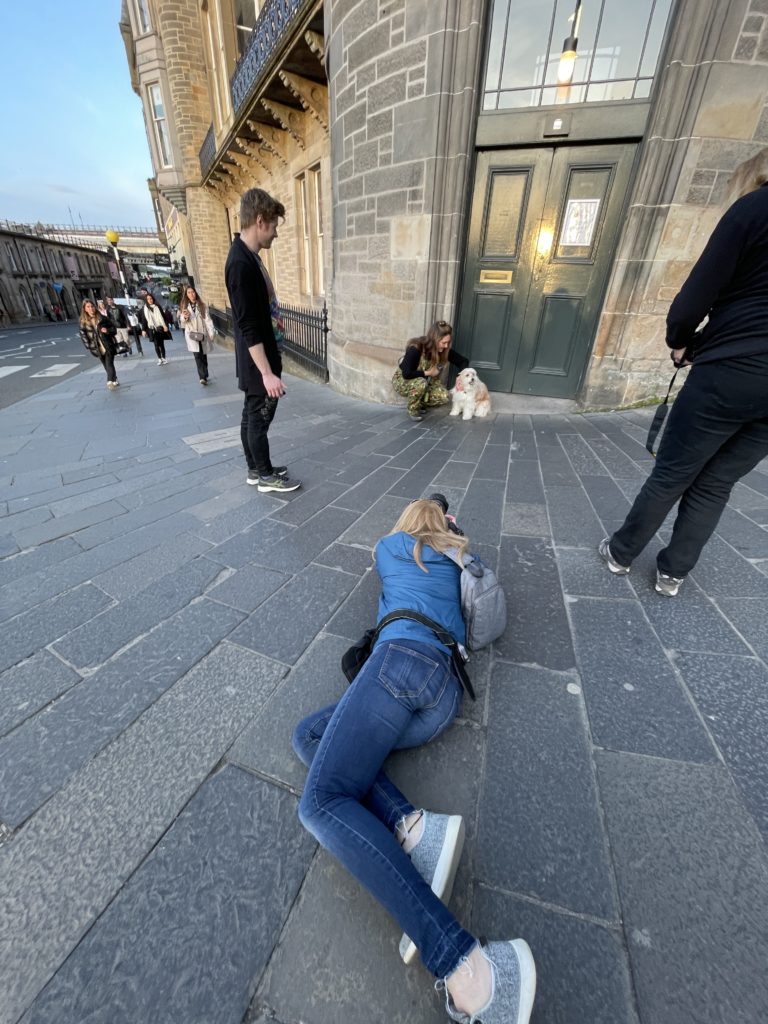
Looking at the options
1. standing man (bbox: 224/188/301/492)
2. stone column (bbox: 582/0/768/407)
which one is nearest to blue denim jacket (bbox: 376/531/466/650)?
standing man (bbox: 224/188/301/492)

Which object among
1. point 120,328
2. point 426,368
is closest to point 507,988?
point 426,368

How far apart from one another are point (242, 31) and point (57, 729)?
61.2 feet

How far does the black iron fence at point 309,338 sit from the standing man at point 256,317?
4.69 meters

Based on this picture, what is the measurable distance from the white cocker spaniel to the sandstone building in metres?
0.73

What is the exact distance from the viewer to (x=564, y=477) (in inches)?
138

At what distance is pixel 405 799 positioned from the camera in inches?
47.6

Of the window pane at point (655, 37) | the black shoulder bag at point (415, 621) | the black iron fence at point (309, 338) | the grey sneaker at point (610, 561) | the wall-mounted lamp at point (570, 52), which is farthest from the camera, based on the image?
the black iron fence at point (309, 338)

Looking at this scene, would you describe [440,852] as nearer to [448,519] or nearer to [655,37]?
[448,519]

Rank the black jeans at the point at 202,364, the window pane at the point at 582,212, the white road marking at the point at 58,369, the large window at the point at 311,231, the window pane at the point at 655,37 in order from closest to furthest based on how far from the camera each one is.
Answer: the window pane at the point at 655,37 < the window pane at the point at 582,212 < the black jeans at the point at 202,364 < the large window at the point at 311,231 < the white road marking at the point at 58,369

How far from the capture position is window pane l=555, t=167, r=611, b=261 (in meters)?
4.64

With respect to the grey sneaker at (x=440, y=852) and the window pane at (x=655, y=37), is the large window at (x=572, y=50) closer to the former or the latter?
the window pane at (x=655, y=37)

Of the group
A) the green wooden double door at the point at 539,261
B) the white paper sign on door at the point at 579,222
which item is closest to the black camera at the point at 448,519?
the green wooden double door at the point at 539,261

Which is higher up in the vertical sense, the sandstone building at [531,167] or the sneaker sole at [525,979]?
the sandstone building at [531,167]

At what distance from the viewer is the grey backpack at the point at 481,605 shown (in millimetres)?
1604
